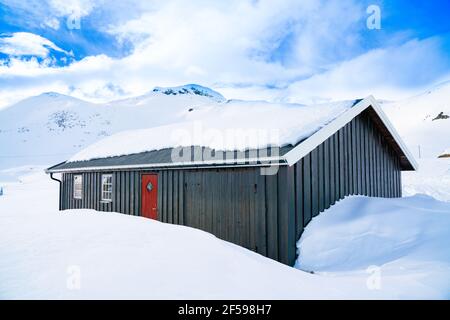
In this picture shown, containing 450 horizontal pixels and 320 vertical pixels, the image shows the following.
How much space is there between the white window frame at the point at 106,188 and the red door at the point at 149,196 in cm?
211

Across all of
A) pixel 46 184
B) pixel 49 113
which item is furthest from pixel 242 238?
pixel 49 113

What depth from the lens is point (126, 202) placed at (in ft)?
34.6

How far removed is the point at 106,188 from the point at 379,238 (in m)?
9.41

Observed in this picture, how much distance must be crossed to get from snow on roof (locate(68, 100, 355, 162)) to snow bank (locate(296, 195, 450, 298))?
84.2 inches

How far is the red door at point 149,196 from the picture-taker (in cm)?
952

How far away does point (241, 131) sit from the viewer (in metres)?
8.55

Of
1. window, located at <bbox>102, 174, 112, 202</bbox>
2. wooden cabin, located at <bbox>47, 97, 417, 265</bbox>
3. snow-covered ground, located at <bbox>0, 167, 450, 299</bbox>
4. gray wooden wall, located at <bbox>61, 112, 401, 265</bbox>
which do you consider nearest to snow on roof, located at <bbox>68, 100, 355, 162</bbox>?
wooden cabin, located at <bbox>47, 97, 417, 265</bbox>

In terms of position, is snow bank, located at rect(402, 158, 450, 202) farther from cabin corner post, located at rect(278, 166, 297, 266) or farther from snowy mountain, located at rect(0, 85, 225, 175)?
snowy mountain, located at rect(0, 85, 225, 175)

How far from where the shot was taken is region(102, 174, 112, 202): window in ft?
37.5

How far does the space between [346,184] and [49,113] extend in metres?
79.3

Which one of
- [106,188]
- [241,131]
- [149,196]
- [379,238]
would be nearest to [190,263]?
[379,238]

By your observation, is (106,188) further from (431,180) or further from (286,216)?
(431,180)

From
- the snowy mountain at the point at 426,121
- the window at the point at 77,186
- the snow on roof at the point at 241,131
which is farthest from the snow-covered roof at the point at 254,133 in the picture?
the snowy mountain at the point at 426,121

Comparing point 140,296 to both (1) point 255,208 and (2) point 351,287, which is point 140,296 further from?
(1) point 255,208
